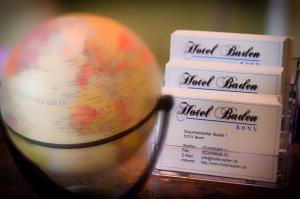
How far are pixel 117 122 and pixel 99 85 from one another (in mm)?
60

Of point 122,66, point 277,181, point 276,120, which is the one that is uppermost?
point 122,66

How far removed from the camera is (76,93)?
0.71 m

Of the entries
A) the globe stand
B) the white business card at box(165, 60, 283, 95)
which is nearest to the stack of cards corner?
the white business card at box(165, 60, 283, 95)

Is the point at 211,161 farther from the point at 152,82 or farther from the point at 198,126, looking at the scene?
the point at 152,82

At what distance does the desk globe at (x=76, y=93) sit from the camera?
72cm

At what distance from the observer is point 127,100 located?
73 centimetres

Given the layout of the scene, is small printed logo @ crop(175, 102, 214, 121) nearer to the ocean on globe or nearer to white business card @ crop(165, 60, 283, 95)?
white business card @ crop(165, 60, 283, 95)

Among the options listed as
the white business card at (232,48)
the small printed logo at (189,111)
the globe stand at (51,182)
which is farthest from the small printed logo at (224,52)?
the globe stand at (51,182)

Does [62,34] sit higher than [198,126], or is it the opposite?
[62,34]

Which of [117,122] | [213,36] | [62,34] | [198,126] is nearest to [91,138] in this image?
[117,122]

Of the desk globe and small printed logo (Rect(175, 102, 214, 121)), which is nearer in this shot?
the desk globe

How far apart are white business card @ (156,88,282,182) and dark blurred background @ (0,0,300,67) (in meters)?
0.38

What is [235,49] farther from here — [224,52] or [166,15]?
[166,15]

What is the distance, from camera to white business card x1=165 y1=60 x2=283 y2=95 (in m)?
0.93
